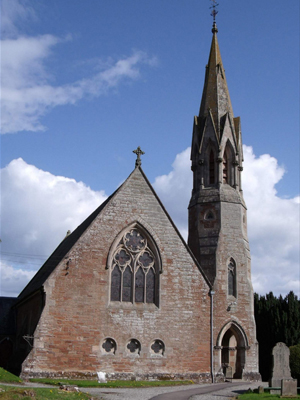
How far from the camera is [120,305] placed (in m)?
26.8

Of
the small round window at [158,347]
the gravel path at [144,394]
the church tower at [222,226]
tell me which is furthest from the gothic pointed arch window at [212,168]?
the gravel path at [144,394]

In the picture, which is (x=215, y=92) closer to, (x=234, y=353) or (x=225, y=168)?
(x=225, y=168)

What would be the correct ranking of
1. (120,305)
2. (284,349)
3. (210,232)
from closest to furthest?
1. (284,349)
2. (120,305)
3. (210,232)

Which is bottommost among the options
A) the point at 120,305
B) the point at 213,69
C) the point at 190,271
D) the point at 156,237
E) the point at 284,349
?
the point at 284,349

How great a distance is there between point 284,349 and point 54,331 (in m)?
11.2

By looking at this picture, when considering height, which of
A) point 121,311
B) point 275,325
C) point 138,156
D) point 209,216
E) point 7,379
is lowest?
point 7,379

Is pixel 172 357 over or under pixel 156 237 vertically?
under

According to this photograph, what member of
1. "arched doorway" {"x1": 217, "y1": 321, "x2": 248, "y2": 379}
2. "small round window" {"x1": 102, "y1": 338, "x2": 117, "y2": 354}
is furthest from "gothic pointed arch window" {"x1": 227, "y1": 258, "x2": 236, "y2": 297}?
"small round window" {"x1": 102, "y1": 338, "x2": 117, "y2": 354}

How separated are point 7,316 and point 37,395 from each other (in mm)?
23042

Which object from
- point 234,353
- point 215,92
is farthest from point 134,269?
point 215,92

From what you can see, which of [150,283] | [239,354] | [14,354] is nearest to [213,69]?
[150,283]

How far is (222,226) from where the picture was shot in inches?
1243

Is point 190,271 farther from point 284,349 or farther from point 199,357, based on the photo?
point 284,349

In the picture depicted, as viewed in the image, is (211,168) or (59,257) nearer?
(59,257)
